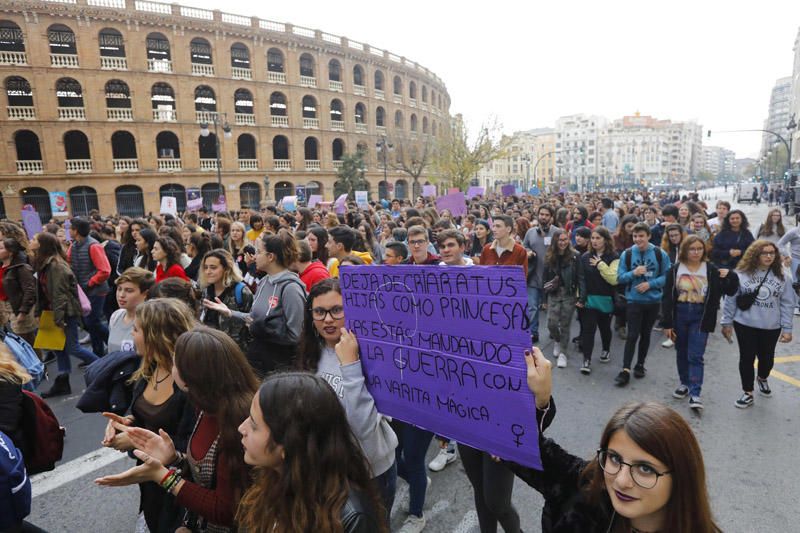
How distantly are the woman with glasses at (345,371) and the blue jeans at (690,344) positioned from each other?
3.86 meters

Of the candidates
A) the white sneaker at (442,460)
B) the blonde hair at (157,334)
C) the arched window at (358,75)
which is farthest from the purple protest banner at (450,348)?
the arched window at (358,75)

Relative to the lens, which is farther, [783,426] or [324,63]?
[324,63]

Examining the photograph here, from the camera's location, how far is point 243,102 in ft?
119

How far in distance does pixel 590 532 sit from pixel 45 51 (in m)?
39.1

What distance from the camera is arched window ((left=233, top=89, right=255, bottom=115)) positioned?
1410 inches

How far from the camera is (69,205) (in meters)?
30.6

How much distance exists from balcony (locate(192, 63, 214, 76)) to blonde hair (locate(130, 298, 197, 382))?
36.0 m

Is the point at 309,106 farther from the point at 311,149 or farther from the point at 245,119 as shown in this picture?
the point at 245,119

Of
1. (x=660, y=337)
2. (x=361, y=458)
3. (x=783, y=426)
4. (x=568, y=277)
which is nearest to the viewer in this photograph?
(x=361, y=458)

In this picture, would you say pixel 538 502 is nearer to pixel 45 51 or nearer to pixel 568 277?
pixel 568 277

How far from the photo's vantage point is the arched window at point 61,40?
2997 centimetres

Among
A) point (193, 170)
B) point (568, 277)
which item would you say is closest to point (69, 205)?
point (193, 170)

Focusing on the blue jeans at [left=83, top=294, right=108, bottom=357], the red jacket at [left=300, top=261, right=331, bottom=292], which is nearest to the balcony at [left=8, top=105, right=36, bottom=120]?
the blue jeans at [left=83, top=294, right=108, bottom=357]

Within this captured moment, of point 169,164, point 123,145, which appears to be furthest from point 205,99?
point 123,145
